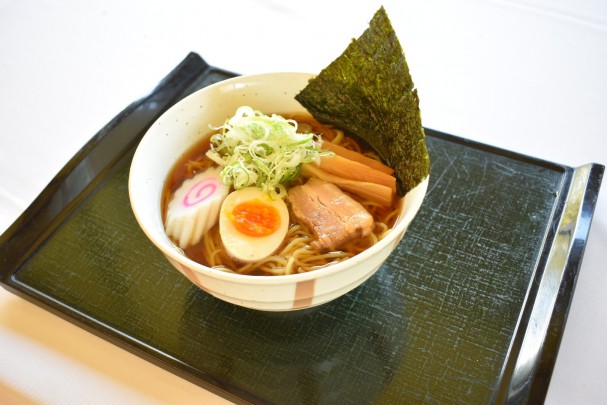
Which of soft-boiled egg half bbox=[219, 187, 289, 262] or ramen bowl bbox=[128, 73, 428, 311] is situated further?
soft-boiled egg half bbox=[219, 187, 289, 262]

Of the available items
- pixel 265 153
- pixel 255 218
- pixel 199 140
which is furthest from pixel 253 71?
pixel 255 218

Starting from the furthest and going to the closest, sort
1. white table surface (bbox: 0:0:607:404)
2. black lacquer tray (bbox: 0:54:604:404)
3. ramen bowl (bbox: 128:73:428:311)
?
white table surface (bbox: 0:0:607:404) → black lacquer tray (bbox: 0:54:604:404) → ramen bowl (bbox: 128:73:428:311)

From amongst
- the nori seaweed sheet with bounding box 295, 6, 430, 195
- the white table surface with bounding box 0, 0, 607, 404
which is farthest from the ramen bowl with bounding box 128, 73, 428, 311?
the white table surface with bounding box 0, 0, 607, 404

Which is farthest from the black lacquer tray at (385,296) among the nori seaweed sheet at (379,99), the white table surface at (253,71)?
the nori seaweed sheet at (379,99)

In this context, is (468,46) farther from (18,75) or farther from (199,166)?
(18,75)

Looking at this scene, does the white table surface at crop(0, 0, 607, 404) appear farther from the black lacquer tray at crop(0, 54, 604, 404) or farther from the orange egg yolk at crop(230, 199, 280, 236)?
the orange egg yolk at crop(230, 199, 280, 236)

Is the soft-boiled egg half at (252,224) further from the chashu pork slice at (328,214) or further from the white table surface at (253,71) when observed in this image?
the white table surface at (253,71)

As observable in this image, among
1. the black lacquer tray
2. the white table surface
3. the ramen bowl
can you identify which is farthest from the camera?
the white table surface
